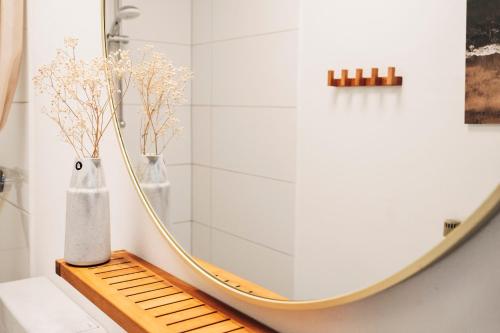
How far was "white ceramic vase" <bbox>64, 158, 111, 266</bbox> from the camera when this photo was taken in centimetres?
122

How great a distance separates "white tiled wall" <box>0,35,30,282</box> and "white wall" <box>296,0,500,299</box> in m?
1.41

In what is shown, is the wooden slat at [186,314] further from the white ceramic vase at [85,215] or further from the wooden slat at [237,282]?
the white ceramic vase at [85,215]

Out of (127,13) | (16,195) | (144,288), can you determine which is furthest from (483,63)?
(16,195)

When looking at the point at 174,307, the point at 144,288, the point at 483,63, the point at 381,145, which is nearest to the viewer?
the point at 483,63

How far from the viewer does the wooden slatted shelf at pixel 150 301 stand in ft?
3.01

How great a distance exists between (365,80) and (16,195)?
166 centimetres

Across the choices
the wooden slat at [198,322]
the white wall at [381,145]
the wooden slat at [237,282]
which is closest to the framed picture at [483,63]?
the white wall at [381,145]

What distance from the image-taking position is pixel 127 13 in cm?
125

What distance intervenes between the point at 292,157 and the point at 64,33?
3.52 ft

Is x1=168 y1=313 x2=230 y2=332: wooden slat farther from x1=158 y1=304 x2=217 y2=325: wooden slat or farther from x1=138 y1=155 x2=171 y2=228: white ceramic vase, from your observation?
x1=138 y1=155 x2=171 y2=228: white ceramic vase

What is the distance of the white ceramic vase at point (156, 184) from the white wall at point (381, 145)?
450mm

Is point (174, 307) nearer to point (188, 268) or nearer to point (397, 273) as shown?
point (188, 268)

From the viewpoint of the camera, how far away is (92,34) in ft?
4.77

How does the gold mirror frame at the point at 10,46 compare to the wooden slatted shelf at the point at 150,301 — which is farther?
the gold mirror frame at the point at 10,46
